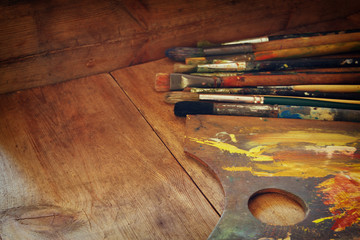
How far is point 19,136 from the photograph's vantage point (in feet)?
3.08

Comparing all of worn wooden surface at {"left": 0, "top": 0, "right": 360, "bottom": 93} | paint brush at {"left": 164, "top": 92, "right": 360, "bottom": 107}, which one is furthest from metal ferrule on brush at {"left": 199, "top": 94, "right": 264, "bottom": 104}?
worn wooden surface at {"left": 0, "top": 0, "right": 360, "bottom": 93}

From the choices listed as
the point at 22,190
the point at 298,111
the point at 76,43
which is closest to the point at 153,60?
→ the point at 76,43

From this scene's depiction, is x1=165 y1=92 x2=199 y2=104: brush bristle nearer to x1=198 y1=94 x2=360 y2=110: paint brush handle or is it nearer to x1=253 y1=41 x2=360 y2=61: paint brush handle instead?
x1=198 y1=94 x2=360 y2=110: paint brush handle

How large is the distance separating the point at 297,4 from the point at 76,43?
2.76 ft

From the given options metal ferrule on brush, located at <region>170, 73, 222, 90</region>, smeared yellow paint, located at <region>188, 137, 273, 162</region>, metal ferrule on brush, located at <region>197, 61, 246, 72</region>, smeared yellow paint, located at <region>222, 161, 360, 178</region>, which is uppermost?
metal ferrule on brush, located at <region>197, 61, 246, 72</region>

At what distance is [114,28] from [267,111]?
1.85 ft

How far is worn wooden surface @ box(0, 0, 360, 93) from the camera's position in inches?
40.3

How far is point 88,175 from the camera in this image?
0.83m

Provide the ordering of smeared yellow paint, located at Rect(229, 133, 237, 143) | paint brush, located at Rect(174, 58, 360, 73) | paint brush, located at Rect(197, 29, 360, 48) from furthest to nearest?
paint brush, located at Rect(197, 29, 360, 48) < paint brush, located at Rect(174, 58, 360, 73) < smeared yellow paint, located at Rect(229, 133, 237, 143)

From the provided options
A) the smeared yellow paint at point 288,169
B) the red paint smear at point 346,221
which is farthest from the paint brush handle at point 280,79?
the red paint smear at point 346,221

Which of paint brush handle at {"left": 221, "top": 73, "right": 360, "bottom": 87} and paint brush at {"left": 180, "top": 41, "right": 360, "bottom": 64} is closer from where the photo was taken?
paint brush handle at {"left": 221, "top": 73, "right": 360, "bottom": 87}

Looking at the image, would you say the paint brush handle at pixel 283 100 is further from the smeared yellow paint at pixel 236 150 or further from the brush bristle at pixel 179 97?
the smeared yellow paint at pixel 236 150

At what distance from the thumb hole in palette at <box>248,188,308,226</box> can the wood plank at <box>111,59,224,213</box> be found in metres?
0.08

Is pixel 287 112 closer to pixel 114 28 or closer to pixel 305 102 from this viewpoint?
pixel 305 102
